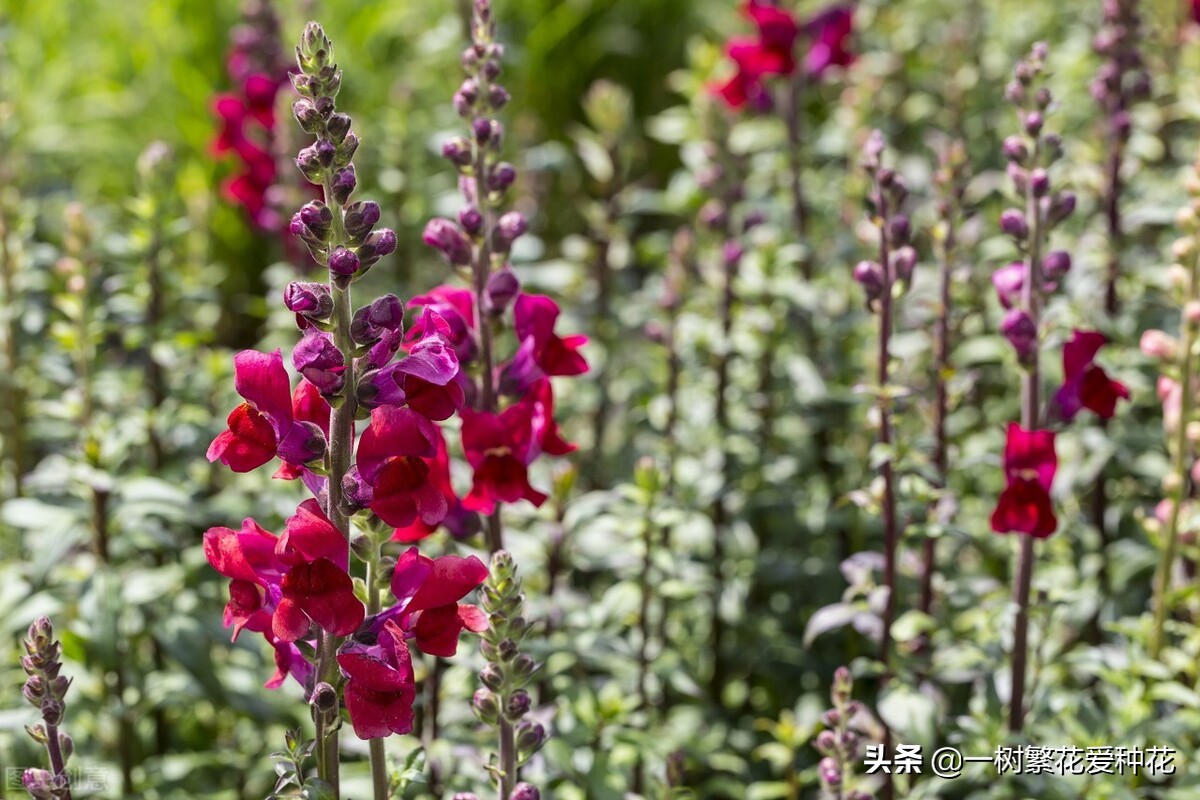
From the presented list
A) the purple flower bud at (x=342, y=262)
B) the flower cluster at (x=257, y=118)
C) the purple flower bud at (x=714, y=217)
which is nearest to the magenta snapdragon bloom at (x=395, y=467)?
the purple flower bud at (x=342, y=262)

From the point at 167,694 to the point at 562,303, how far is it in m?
2.15

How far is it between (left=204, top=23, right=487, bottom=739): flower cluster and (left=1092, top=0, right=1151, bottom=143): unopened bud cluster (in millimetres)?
2914

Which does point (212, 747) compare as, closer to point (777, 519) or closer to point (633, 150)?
point (777, 519)

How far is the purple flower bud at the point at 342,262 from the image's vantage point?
1.97 metres

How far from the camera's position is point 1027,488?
2861mm

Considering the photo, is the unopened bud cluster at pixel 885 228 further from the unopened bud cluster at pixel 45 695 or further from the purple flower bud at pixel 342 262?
the unopened bud cluster at pixel 45 695

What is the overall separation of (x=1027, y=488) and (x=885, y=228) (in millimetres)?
672

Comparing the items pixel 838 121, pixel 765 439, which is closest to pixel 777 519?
pixel 765 439

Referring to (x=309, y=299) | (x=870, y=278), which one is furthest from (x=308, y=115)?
(x=870, y=278)

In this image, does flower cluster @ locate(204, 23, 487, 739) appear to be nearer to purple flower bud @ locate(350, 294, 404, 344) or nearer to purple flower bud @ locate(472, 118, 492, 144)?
purple flower bud @ locate(350, 294, 404, 344)

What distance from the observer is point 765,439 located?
4266 mm

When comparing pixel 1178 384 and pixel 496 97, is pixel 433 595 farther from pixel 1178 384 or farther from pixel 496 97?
pixel 1178 384

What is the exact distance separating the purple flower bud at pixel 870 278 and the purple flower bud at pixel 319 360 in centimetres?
137

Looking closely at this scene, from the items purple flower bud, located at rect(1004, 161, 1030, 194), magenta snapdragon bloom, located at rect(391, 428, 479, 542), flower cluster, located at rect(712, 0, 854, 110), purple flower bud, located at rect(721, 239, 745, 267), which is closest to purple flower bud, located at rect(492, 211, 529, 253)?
magenta snapdragon bloom, located at rect(391, 428, 479, 542)
